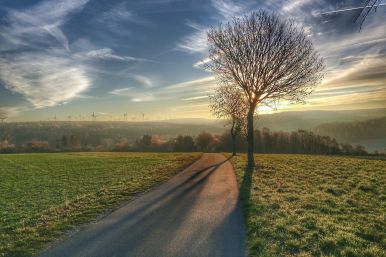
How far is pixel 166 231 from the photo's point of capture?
38.6 feet

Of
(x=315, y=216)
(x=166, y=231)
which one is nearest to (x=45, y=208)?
(x=166, y=231)

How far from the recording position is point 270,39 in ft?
105

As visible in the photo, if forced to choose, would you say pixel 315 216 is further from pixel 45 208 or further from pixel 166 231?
pixel 45 208

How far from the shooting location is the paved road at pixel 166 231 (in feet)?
32.5

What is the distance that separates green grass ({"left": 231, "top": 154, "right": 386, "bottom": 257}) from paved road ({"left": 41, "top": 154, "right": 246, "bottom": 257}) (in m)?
0.90

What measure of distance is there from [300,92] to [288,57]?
4008 mm

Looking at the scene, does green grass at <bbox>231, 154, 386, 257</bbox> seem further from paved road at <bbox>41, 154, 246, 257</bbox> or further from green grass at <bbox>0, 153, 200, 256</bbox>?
green grass at <bbox>0, 153, 200, 256</bbox>

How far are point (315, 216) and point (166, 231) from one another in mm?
6467

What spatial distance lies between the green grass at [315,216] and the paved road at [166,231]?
2.95ft

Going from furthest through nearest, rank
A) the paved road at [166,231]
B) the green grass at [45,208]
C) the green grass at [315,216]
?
the green grass at [45,208] < the green grass at [315,216] < the paved road at [166,231]

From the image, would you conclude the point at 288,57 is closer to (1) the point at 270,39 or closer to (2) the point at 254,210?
(1) the point at 270,39

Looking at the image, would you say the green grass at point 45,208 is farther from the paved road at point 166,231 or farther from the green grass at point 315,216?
the green grass at point 315,216

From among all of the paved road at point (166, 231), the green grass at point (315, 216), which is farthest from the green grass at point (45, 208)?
the green grass at point (315, 216)

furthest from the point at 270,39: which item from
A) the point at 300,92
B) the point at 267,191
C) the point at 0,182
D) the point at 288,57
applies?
the point at 0,182
